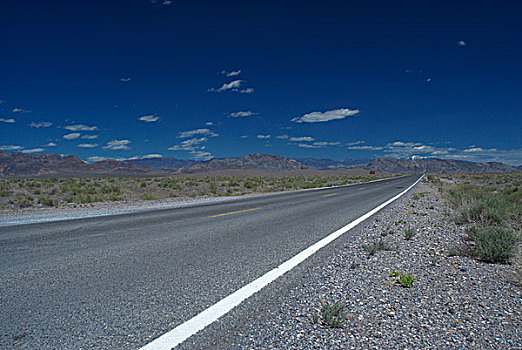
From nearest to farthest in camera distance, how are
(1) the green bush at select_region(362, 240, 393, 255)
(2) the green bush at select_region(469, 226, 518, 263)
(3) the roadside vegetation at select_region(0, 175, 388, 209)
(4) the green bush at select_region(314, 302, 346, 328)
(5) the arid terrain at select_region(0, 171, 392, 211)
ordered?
(4) the green bush at select_region(314, 302, 346, 328), (2) the green bush at select_region(469, 226, 518, 263), (1) the green bush at select_region(362, 240, 393, 255), (5) the arid terrain at select_region(0, 171, 392, 211), (3) the roadside vegetation at select_region(0, 175, 388, 209)

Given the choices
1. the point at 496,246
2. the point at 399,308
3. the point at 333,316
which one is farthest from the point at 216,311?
the point at 496,246

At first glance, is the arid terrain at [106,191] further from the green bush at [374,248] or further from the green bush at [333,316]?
the green bush at [333,316]

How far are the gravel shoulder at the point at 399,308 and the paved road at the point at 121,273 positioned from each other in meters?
0.85

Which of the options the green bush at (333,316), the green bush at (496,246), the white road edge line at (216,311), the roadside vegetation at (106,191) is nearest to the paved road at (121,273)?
the white road edge line at (216,311)

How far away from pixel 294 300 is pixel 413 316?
1.21 meters

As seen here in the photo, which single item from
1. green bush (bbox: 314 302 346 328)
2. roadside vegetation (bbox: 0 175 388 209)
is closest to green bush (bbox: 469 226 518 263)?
green bush (bbox: 314 302 346 328)

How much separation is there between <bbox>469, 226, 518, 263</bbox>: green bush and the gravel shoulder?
18 centimetres

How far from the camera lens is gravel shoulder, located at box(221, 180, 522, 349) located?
273 cm

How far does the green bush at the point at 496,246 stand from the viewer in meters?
4.93

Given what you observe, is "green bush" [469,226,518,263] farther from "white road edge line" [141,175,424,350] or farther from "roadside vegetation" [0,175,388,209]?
"roadside vegetation" [0,175,388,209]

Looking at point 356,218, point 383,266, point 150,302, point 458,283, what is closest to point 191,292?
point 150,302

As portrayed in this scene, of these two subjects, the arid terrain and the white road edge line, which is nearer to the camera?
the white road edge line

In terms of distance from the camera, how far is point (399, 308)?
132 inches

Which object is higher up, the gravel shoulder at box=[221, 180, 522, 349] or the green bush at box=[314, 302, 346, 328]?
the green bush at box=[314, 302, 346, 328]
